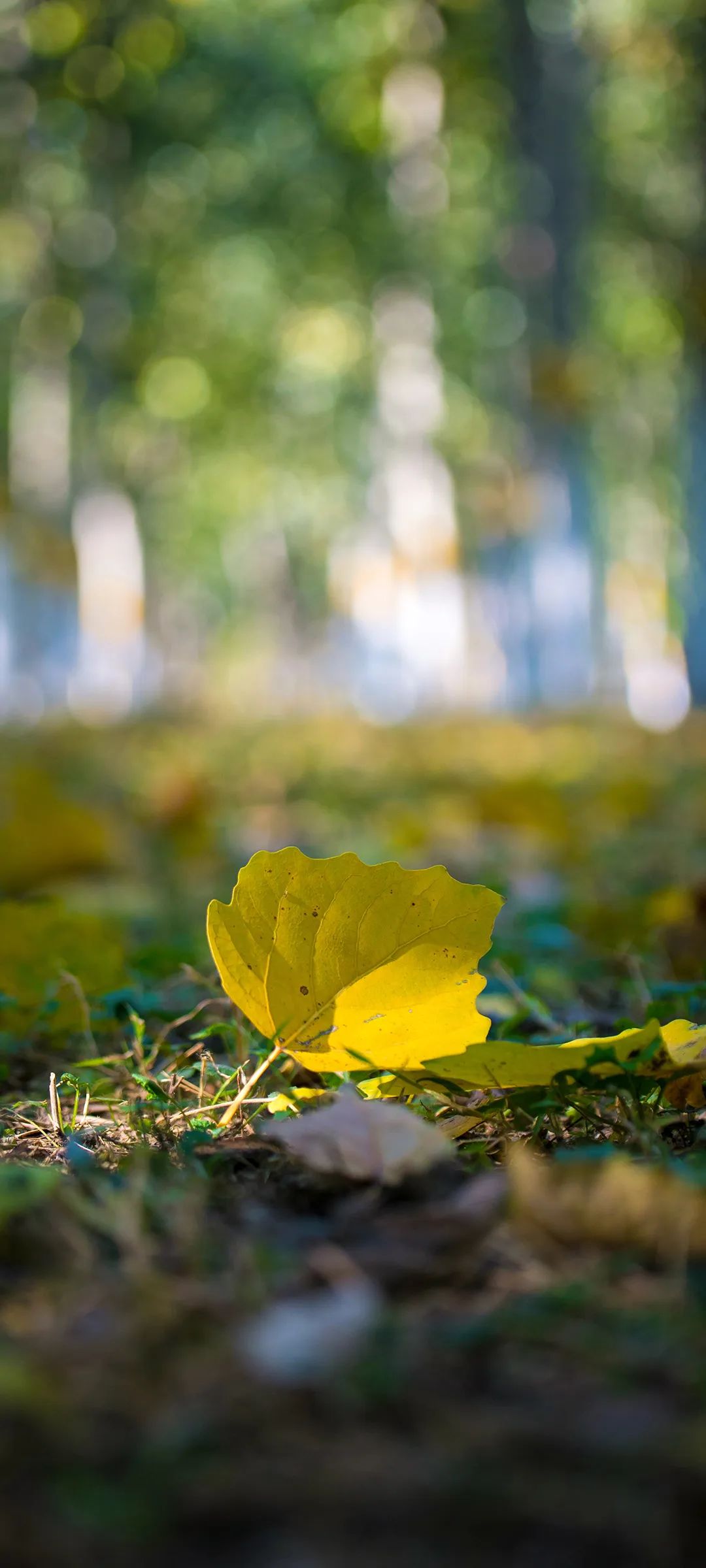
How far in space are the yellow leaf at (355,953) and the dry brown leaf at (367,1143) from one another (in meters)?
0.13

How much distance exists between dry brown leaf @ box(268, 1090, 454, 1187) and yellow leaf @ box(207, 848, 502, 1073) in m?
0.13

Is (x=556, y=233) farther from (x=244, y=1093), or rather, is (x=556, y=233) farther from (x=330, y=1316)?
(x=330, y=1316)

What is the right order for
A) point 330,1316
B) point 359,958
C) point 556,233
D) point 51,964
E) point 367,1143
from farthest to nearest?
point 556,233 → point 51,964 → point 359,958 → point 367,1143 → point 330,1316

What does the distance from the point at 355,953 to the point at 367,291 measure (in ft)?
58.3

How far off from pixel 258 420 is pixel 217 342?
2099 mm

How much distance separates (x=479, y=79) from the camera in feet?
49.6

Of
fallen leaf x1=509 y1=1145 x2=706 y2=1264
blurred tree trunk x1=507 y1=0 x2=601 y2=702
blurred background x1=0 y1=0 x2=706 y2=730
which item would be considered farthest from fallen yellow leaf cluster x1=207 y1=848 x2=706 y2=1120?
blurred tree trunk x1=507 y1=0 x2=601 y2=702

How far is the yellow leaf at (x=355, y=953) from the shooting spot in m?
1.05

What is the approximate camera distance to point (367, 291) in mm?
17438

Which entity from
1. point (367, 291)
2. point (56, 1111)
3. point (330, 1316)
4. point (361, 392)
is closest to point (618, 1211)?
point (330, 1316)

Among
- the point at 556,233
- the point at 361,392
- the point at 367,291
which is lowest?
the point at 556,233

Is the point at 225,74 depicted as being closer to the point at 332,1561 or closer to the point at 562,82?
the point at 562,82

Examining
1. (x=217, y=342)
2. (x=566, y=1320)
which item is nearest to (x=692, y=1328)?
(x=566, y=1320)

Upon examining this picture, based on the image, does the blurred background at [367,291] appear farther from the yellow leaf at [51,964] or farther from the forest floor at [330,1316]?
the forest floor at [330,1316]
